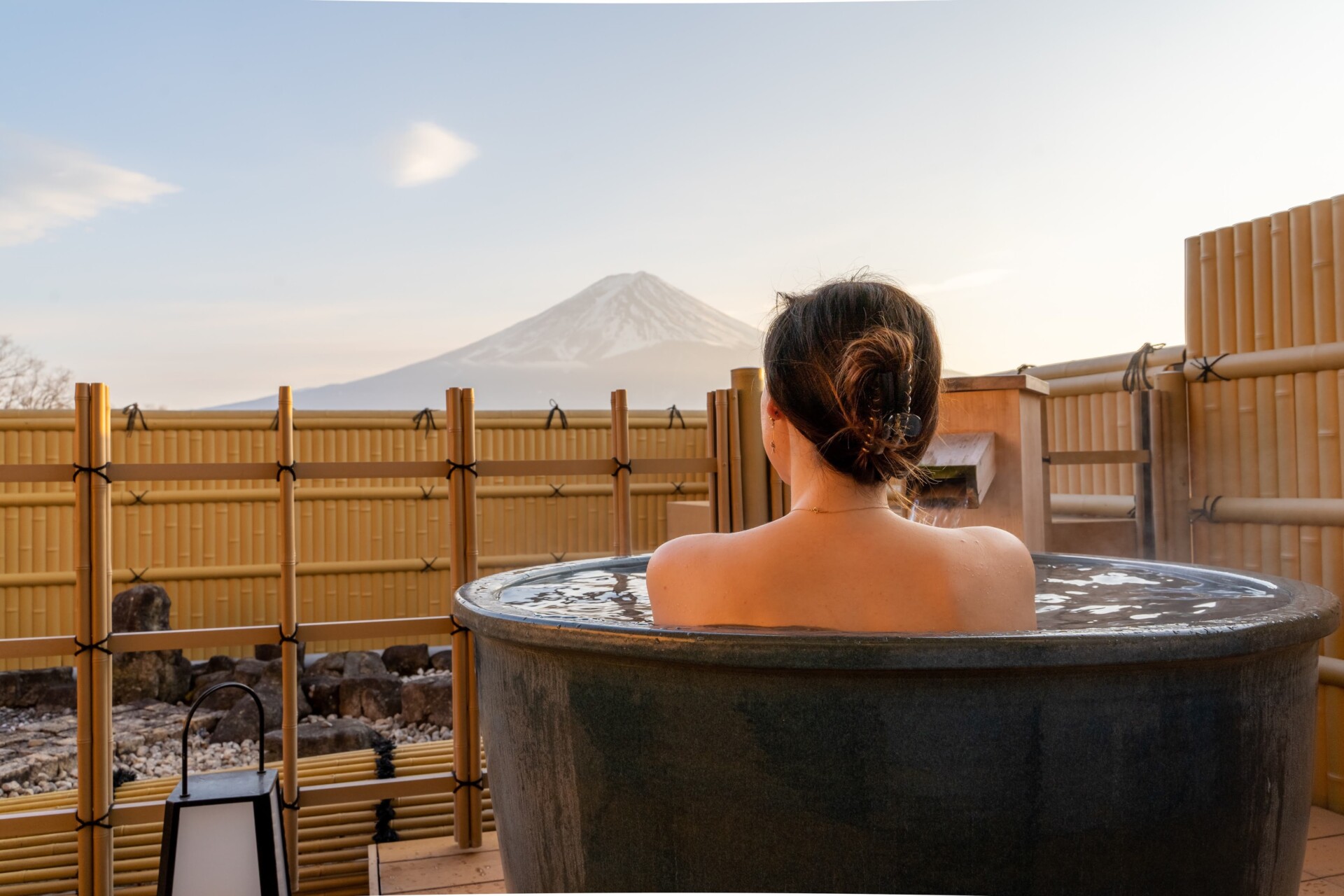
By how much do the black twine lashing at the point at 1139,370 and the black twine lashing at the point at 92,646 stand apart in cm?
412

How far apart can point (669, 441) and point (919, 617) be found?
8.93 m

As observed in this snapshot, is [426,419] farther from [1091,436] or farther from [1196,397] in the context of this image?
[1196,397]

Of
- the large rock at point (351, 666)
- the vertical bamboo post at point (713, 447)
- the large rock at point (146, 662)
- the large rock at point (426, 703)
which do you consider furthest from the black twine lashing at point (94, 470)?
the large rock at point (146, 662)

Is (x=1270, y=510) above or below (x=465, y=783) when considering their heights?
above

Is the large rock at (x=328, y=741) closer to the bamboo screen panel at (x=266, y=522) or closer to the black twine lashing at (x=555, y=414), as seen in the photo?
the bamboo screen panel at (x=266, y=522)

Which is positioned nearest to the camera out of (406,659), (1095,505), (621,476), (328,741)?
(621,476)

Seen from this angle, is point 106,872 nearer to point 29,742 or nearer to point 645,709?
point 645,709

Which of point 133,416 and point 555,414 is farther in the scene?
point 555,414

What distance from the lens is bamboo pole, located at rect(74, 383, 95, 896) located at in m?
2.61

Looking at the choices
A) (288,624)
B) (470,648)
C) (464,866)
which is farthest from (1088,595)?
(288,624)

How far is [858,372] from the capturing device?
49.6 inches

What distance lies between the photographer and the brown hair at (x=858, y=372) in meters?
1.28

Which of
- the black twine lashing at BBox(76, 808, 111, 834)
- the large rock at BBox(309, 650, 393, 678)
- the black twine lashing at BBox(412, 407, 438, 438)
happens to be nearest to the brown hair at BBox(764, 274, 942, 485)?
the black twine lashing at BBox(76, 808, 111, 834)

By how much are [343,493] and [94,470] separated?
660cm
